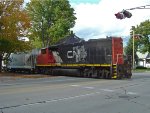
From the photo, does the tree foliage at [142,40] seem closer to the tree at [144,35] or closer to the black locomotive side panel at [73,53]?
the tree at [144,35]

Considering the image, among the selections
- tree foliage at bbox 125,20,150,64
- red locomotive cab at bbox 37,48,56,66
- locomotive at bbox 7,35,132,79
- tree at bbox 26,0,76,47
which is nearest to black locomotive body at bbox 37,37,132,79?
locomotive at bbox 7,35,132,79

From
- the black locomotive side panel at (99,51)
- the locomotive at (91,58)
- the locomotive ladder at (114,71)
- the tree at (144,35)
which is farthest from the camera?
the tree at (144,35)

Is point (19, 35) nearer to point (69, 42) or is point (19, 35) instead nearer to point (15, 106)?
point (69, 42)

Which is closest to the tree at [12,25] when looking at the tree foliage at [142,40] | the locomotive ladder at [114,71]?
the locomotive ladder at [114,71]

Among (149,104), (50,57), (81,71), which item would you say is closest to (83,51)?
(81,71)

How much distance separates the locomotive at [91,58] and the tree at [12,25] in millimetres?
3721

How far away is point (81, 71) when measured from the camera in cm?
4122

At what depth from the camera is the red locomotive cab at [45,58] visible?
152ft

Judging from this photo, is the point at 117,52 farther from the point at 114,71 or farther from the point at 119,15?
the point at 119,15

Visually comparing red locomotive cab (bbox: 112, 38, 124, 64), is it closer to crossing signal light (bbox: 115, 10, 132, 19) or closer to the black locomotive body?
the black locomotive body

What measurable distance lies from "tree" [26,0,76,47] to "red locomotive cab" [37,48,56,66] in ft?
79.2

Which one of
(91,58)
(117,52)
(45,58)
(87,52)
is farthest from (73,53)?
(117,52)

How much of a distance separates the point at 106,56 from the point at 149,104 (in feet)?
71.0

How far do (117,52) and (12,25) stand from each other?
1400 centimetres
